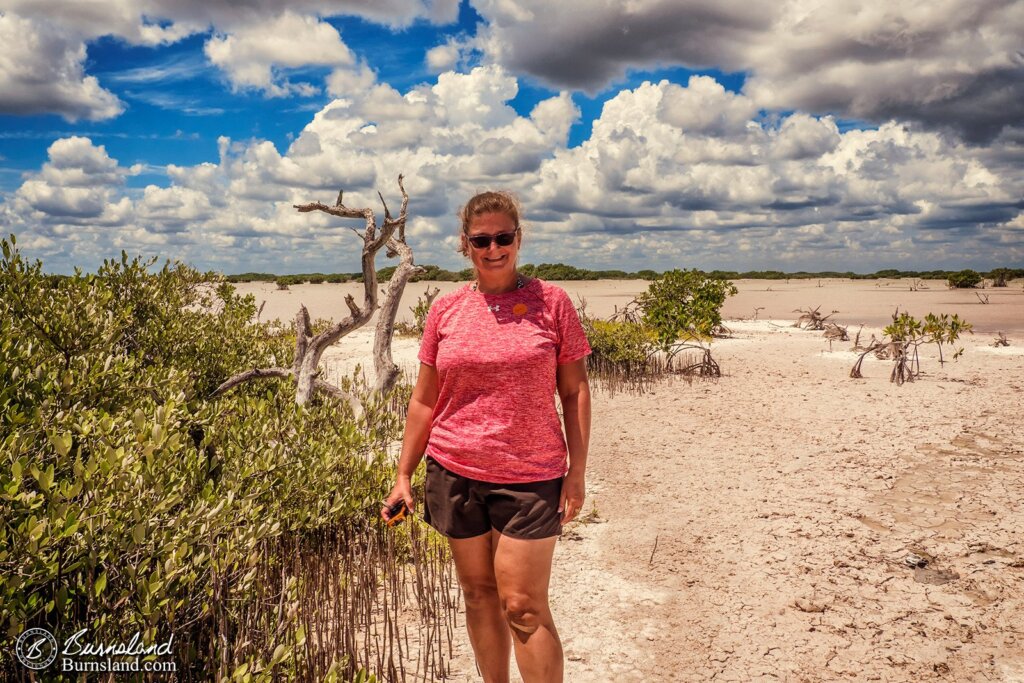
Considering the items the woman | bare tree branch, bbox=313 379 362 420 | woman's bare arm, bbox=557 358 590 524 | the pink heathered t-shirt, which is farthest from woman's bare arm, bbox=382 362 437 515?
bare tree branch, bbox=313 379 362 420

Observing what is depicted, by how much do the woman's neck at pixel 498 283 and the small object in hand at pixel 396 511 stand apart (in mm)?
1086

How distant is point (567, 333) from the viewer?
9.00 feet

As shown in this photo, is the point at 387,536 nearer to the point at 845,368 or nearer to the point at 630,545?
the point at 630,545

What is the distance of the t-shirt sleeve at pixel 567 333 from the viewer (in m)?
2.74

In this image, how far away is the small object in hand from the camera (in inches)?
117

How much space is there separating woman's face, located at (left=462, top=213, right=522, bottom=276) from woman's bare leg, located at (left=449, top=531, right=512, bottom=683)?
117 cm

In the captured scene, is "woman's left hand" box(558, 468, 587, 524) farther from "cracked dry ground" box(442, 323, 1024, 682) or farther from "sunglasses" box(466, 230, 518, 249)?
"cracked dry ground" box(442, 323, 1024, 682)

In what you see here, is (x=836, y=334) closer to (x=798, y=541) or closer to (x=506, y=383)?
(x=798, y=541)

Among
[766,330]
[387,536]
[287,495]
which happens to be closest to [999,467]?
[387,536]

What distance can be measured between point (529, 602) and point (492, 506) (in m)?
0.42

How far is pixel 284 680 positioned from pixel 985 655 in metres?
4.13

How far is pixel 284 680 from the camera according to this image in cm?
314

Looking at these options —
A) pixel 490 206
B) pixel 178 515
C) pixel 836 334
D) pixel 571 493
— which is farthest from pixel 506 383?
pixel 836 334

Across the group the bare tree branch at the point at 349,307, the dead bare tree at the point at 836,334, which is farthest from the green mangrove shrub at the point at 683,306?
the bare tree branch at the point at 349,307
